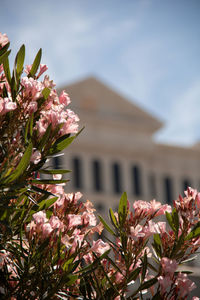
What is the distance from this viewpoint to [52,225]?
293 centimetres

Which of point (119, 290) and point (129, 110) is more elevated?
point (129, 110)

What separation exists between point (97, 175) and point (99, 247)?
33730mm

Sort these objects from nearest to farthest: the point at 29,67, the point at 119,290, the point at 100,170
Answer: the point at 119,290
the point at 29,67
the point at 100,170

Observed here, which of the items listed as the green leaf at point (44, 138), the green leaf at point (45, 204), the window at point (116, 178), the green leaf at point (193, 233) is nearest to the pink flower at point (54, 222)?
the green leaf at point (45, 204)

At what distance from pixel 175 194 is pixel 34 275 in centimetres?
3678

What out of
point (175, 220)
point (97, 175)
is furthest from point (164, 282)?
point (97, 175)

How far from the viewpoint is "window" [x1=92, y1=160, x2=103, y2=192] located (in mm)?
36594

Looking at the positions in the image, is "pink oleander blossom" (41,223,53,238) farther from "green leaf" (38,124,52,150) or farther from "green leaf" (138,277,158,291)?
"green leaf" (138,277,158,291)

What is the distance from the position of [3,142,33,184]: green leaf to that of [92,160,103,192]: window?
33.8 metres

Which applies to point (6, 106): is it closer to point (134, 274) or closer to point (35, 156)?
point (35, 156)

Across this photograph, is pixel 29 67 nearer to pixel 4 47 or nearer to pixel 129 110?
pixel 4 47

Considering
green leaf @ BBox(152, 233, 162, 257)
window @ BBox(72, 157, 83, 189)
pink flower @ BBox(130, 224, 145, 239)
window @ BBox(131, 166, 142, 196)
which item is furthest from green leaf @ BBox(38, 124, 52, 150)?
window @ BBox(131, 166, 142, 196)

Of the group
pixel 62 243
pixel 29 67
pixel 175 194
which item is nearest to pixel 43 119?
pixel 29 67

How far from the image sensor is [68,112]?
3105 millimetres
